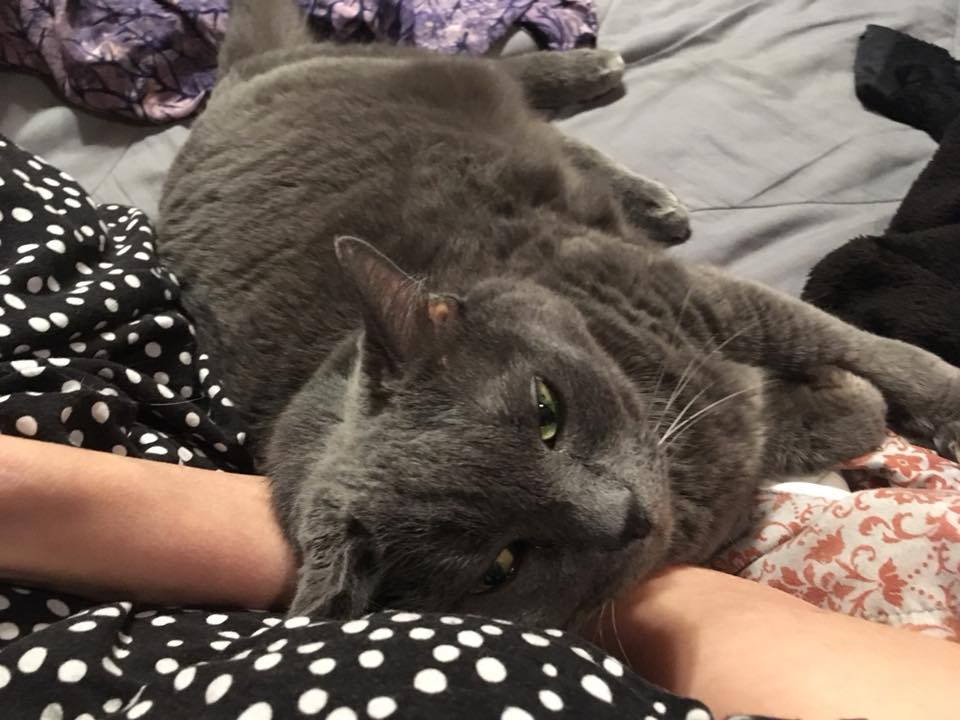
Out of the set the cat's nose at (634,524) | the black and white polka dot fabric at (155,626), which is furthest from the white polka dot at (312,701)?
the cat's nose at (634,524)

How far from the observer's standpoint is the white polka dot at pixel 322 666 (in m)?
0.68

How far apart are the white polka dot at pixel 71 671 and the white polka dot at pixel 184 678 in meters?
0.11

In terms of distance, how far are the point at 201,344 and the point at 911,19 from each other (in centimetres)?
162

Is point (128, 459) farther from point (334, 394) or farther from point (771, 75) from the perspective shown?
point (771, 75)

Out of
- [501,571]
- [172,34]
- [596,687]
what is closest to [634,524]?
[501,571]

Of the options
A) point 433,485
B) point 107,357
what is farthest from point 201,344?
point 433,485

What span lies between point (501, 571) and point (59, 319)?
73cm

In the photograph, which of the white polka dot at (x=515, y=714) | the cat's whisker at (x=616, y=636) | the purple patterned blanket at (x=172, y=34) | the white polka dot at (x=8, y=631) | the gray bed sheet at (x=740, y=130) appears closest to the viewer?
the white polka dot at (x=515, y=714)

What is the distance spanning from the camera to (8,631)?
91cm

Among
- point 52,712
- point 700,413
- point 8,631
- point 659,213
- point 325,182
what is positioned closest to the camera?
point 52,712

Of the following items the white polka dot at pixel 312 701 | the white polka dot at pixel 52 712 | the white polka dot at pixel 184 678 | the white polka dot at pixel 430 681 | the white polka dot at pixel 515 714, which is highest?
the white polka dot at pixel 515 714

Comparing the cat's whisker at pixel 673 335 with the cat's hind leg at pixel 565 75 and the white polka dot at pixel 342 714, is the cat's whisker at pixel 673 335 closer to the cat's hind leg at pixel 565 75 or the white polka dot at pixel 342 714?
the white polka dot at pixel 342 714

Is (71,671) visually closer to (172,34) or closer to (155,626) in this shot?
(155,626)

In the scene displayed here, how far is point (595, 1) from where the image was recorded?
1967 mm
